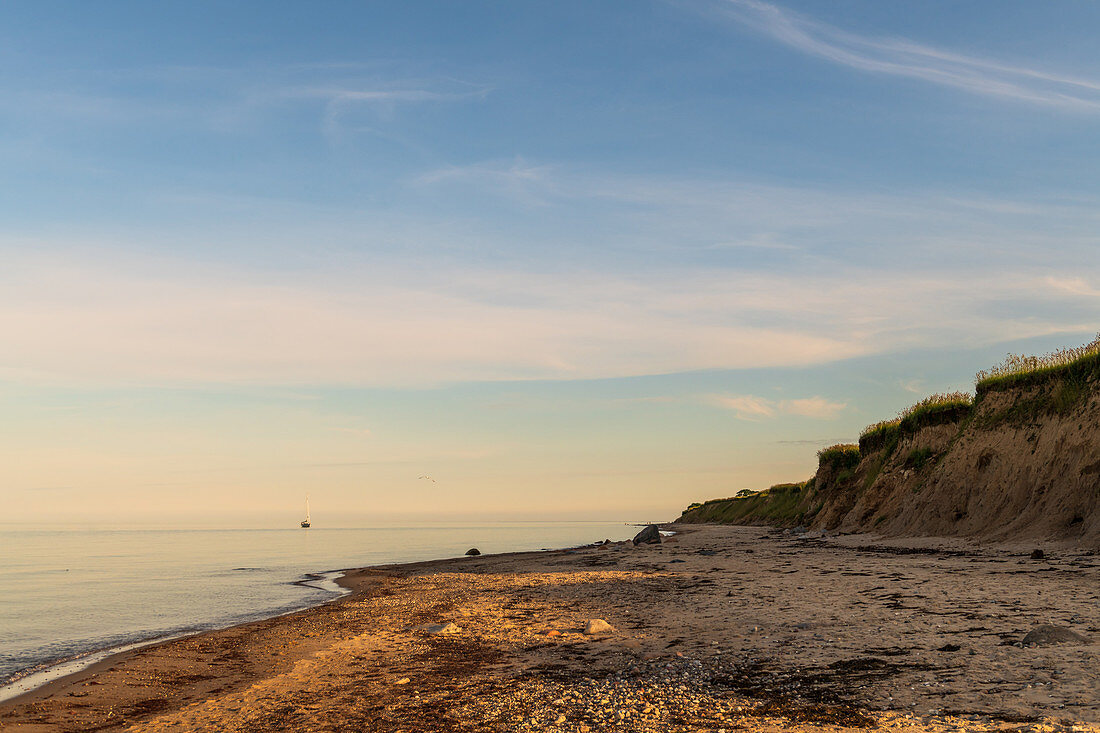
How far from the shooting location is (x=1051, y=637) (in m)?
8.81

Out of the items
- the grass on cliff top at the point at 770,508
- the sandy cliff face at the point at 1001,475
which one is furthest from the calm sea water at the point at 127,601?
the grass on cliff top at the point at 770,508

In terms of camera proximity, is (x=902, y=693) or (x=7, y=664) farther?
(x=7, y=664)

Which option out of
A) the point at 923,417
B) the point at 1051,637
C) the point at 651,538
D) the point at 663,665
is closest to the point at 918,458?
the point at 923,417

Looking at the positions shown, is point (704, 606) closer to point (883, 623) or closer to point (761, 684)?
point (883, 623)

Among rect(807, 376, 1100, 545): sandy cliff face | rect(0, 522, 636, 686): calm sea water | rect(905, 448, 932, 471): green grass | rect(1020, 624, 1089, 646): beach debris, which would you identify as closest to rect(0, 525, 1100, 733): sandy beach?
A: rect(1020, 624, 1089, 646): beach debris

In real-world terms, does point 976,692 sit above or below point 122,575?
above

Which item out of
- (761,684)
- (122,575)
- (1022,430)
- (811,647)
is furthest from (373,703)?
(122,575)

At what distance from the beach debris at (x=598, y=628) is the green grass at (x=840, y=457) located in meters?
47.3

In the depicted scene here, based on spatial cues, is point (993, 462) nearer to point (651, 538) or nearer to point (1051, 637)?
point (651, 538)

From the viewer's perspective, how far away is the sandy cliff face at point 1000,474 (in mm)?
23641

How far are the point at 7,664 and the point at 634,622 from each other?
44.7 ft

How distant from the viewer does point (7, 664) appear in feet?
49.5

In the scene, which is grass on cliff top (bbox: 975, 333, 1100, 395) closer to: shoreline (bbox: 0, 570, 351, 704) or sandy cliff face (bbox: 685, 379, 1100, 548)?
sandy cliff face (bbox: 685, 379, 1100, 548)

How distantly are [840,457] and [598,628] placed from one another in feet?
166
